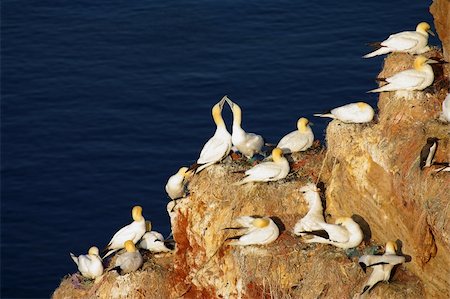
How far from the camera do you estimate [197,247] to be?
72.4 ft

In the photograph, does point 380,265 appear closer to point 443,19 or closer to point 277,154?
point 277,154

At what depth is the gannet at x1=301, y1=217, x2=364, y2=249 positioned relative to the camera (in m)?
19.6

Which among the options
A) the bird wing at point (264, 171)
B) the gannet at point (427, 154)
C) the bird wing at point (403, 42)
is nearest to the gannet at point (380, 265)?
the gannet at point (427, 154)

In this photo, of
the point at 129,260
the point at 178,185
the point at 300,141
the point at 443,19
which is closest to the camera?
the point at 443,19

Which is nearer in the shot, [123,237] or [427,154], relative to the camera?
[427,154]

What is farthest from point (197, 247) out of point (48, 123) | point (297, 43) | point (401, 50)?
point (297, 43)

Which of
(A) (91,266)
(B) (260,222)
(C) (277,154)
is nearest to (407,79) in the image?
(C) (277,154)

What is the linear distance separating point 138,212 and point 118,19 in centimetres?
2675

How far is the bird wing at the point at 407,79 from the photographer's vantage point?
2044 centimetres

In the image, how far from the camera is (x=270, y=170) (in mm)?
20938

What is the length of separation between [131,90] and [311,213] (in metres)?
24.9

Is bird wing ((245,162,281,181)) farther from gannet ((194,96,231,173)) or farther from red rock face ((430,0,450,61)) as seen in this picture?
red rock face ((430,0,450,61))

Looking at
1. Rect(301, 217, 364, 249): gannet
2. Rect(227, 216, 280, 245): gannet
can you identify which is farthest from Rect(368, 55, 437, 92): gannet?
Rect(227, 216, 280, 245): gannet

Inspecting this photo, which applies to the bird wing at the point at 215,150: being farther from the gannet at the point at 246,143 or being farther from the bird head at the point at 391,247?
the bird head at the point at 391,247
